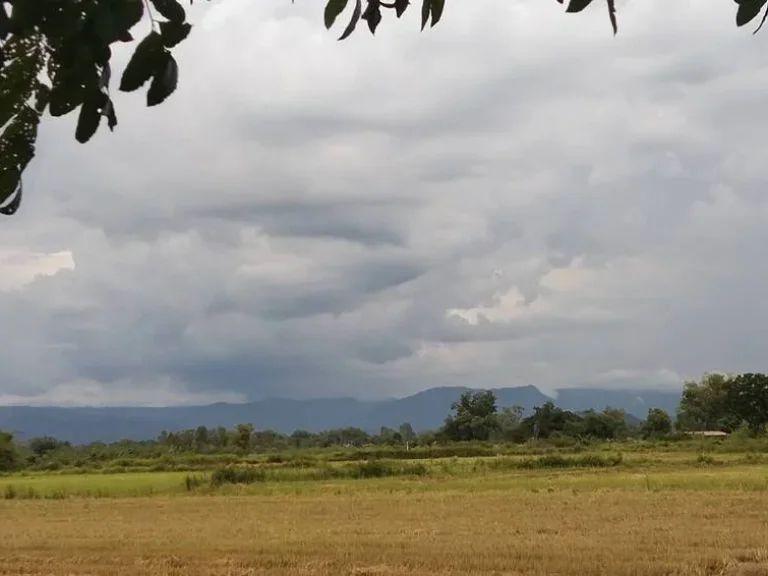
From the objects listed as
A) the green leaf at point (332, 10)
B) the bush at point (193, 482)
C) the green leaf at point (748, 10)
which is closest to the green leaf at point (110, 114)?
the green leaf at point (332, 10)

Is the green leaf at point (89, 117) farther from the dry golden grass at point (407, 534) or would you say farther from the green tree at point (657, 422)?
the green tree at point (657, 422)

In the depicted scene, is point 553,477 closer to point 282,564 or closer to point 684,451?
point 684,451

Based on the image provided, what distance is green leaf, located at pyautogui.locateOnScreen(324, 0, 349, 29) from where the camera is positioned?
1698 millimetres

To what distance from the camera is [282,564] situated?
40.6 ft

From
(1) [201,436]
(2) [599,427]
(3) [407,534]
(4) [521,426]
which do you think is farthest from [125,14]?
(1) [201,436]

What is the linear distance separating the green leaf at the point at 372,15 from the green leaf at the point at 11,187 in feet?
3.43

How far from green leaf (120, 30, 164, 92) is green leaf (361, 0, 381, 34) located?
85 cm

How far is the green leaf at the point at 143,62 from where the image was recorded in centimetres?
125

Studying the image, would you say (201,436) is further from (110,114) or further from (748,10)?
(110,114)

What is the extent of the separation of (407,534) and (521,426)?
2194 inches

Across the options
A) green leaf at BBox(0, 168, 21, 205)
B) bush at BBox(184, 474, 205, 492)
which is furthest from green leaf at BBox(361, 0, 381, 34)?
bush at BBox(184, 474, 205, 492)

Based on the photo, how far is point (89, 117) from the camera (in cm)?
129

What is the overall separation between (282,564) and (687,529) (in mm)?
7350

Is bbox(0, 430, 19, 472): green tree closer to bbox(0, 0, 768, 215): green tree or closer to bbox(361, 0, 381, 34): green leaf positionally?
bbox(361, 0, 381, 34): green leaf
